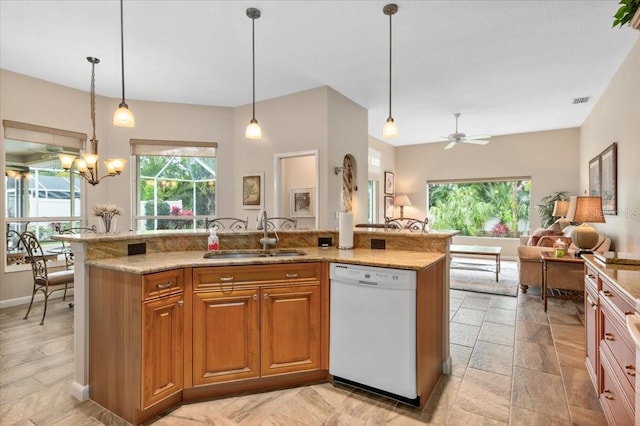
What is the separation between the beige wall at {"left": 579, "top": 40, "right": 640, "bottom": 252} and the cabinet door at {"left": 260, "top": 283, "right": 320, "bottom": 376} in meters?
3.69

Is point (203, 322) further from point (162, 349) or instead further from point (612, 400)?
point (612, 400)

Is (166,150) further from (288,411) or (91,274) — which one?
(288,411)

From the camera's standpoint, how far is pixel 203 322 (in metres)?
2.11

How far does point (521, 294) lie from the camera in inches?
186

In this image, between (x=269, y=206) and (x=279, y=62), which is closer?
Answer: (x=279, y=62)

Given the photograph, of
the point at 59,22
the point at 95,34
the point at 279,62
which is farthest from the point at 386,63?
the point at 59,22

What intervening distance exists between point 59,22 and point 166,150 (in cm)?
242

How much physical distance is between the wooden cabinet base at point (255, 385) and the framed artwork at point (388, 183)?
669 centimetres

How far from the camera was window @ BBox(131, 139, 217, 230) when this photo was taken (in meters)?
5.44

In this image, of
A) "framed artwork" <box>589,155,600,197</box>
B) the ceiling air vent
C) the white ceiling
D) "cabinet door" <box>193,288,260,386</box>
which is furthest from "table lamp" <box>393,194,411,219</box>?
"cabinet door" <box>193,288,260,386</box>

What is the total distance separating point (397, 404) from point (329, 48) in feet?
11.4

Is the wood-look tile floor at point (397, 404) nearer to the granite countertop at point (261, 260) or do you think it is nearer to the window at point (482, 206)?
the granite countertop at point (261, 260)

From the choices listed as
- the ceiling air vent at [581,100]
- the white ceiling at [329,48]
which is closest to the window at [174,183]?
the white ceiling at [329,48]

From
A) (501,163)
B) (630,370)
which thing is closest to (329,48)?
(630,370)
